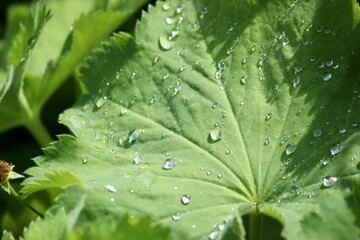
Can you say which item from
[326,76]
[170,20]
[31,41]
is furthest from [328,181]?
[31,41]

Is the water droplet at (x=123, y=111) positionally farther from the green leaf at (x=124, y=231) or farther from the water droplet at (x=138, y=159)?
the green leaf at (x=124, y=231)

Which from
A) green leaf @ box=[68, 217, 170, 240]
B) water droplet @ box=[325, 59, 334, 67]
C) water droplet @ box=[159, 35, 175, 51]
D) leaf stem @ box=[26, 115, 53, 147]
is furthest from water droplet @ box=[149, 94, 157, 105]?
leaf stem @ box=[26, 115, 53, 147]

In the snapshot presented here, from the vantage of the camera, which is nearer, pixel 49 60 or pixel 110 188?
pixel 110 188

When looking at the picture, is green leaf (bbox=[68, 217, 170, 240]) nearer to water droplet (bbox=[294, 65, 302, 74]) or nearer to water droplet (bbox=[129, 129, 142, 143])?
water droplet (bbox=[129, 129, 142, 143])

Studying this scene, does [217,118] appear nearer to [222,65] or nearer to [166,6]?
[222,65]

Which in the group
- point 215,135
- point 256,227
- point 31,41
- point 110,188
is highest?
point 31,41

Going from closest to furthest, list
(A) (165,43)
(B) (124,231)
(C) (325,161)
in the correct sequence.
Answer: (B) (124,231)
(C) (325,161)
(A) (165,43)

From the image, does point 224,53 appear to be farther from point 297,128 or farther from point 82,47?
point 82,47
